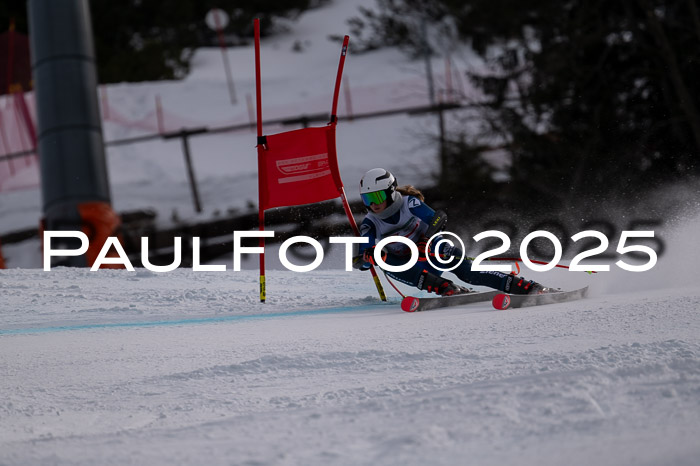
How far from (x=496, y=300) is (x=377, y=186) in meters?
1.25

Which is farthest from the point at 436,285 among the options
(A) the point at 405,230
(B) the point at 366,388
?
(B) the point at 366,388

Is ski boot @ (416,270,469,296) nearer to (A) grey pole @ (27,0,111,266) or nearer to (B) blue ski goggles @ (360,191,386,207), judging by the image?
(B) blue ski goggles @ (360,191,386,207)

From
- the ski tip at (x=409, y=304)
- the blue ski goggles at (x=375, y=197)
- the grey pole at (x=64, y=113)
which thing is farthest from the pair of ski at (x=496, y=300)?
the grey pole at (x=64, y=113)

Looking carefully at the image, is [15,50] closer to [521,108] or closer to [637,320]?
[521,108]

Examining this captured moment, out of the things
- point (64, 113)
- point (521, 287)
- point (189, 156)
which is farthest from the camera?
point (189, 156)

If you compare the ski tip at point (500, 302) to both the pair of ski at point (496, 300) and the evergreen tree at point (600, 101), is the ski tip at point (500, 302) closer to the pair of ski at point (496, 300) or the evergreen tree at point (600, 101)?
the pair of ski at point (496, 300)

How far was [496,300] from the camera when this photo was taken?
5.46 metres

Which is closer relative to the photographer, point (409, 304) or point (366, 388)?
point (366, 388)

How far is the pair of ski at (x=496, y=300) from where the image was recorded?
5.51 m

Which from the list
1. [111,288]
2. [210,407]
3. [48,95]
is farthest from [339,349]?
[48,95]

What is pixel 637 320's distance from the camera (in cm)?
402

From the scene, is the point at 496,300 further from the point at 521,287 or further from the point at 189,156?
the point at 189,156

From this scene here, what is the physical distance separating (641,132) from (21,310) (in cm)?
1136

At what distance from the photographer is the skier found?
19.8ft
